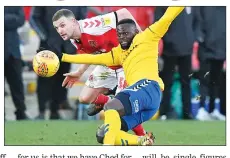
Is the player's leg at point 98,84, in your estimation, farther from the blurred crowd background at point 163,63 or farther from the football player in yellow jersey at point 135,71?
the blurred crowd background at point 163,63

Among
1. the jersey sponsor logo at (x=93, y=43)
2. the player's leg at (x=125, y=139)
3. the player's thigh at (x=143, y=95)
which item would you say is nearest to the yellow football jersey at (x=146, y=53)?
the player's thigh at (x=143, y=95)

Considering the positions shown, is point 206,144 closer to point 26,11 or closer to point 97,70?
point 97,70

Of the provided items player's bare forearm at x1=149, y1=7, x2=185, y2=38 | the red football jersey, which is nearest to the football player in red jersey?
the red football jersey

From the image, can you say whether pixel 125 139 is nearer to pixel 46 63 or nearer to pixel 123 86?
pixel 46 63

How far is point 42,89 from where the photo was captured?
17109 millimetres

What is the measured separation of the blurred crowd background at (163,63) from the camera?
16812mm

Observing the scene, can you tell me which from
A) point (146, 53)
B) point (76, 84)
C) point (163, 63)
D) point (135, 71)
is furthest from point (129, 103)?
point (76, 84)

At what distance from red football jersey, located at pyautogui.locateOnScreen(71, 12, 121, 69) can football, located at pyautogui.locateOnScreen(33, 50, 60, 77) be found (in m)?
1.16

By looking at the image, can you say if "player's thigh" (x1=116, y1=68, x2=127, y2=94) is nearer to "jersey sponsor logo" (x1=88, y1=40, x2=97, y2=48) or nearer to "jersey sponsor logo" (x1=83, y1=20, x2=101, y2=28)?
"jersey sponsor logo" (x1=88, y1=40, x2=97, y2=48)

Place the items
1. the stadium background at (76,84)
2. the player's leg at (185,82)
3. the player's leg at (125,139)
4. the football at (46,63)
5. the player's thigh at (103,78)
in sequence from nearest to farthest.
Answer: the player's leg at (125,139)
the football at (46,63)
the player's thigh at (103,78)
the player's leg at (185,82)
the stadium background at (76,84)

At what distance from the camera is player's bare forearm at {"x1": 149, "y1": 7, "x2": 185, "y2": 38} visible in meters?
11.5

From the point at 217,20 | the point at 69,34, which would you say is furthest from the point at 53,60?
the point at 217,20

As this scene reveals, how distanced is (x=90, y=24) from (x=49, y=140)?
174cm
